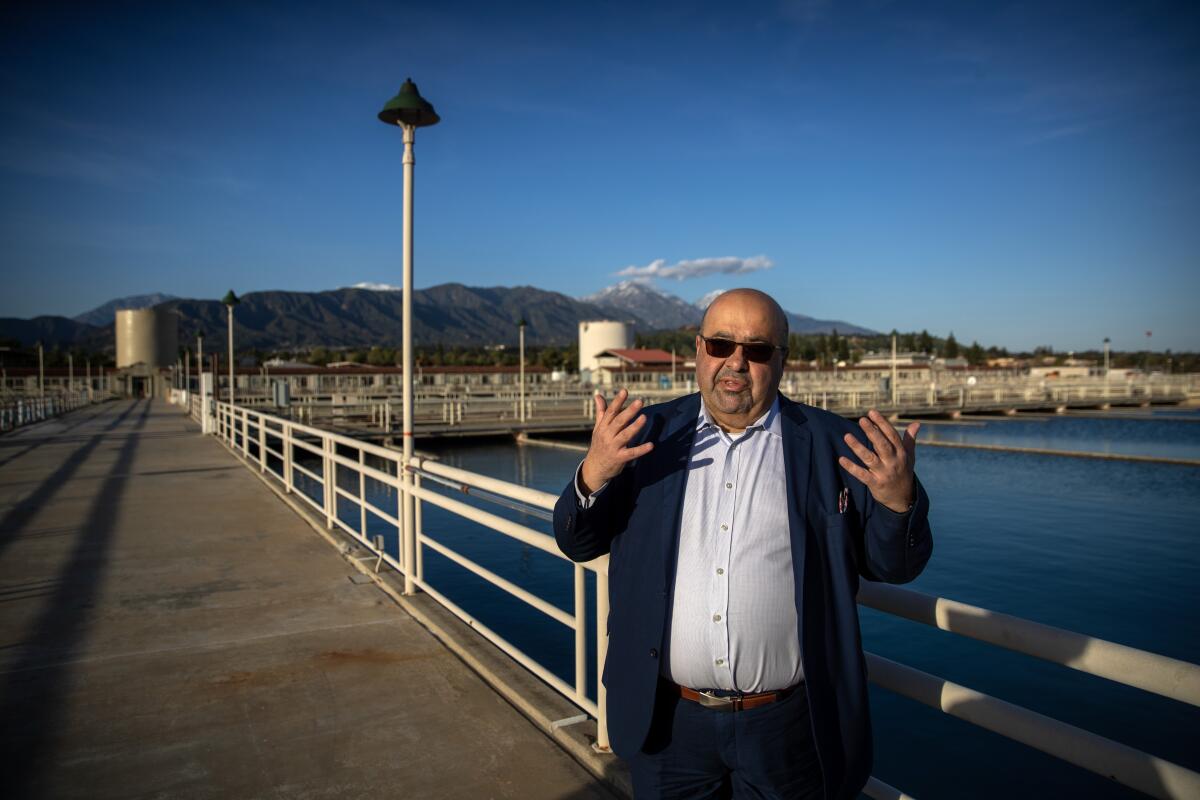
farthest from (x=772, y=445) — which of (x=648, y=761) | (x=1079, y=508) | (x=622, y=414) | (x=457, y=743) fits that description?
(x=1079, y=508)

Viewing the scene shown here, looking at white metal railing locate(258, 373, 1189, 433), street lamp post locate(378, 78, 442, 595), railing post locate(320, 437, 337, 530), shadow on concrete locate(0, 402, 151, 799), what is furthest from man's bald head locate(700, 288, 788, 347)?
white metal railing locate(258, 373, 1189, 433)

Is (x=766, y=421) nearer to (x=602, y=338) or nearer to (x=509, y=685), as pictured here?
(x=509, y=685)

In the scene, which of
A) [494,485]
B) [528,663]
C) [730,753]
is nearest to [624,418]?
[730,753]

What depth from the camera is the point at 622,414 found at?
1848 mm

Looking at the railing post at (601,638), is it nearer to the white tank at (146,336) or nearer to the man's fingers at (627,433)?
the man's fingers at (627,433)

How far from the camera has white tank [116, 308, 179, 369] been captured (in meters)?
60.6

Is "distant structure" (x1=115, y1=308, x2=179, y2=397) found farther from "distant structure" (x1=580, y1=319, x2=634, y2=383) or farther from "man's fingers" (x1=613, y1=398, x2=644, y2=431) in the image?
"man's fingers" (x1=613, y1=398, x2=644, y2=431)

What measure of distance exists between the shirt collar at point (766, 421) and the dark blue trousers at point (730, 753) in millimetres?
601

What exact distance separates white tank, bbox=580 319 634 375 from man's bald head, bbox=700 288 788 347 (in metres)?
76.7

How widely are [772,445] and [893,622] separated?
22.6 feet

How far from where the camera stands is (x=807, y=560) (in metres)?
1.79

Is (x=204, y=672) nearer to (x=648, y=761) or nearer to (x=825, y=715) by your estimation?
(x=648, y=761)

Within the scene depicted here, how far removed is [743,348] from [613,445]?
1.31ft

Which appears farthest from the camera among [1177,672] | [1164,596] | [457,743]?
[1164,596]
